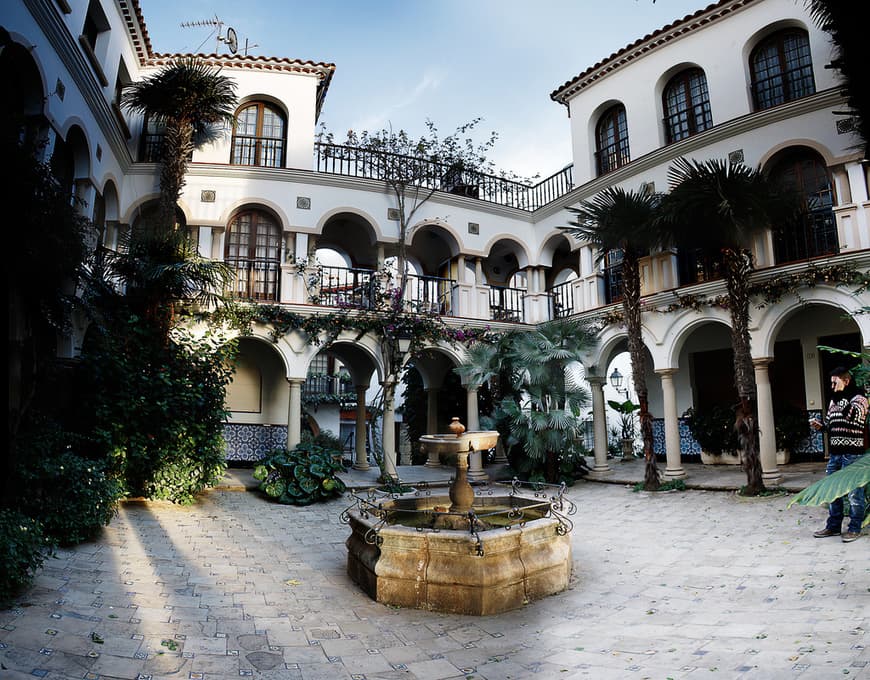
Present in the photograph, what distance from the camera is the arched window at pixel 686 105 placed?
14469 mm

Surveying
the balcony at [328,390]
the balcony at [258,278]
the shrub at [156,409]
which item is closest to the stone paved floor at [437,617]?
the shrub at [156,409]

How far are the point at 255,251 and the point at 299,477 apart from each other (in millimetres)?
6410

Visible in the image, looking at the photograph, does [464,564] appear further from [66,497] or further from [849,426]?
[66,497]

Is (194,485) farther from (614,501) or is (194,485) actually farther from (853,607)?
(853,607)

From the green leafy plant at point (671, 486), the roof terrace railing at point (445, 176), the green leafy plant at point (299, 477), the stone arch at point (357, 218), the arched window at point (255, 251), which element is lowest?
the green leafy plant at point (671, 486)

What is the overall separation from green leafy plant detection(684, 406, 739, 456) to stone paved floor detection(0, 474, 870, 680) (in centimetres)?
670

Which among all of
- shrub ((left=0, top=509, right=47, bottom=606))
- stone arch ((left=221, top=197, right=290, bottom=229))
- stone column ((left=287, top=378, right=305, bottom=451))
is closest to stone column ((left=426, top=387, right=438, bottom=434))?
stone column ((left=287, top=378, right=305, bottom=451))

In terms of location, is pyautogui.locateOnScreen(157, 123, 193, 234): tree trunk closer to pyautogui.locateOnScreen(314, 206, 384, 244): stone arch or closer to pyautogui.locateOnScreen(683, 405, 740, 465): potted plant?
pyautogui.locateOnScreen(314, 206, 384, 244): stone arch

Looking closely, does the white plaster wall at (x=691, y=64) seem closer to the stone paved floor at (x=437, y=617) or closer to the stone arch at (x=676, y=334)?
the stone arch at (x=676, y=334)

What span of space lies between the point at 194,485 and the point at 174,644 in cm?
605

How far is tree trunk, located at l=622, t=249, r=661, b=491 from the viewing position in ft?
40.1

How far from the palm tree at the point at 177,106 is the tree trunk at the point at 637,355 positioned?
397 inches

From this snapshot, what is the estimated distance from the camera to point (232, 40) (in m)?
17.0

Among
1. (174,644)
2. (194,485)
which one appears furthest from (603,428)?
(174,644)
